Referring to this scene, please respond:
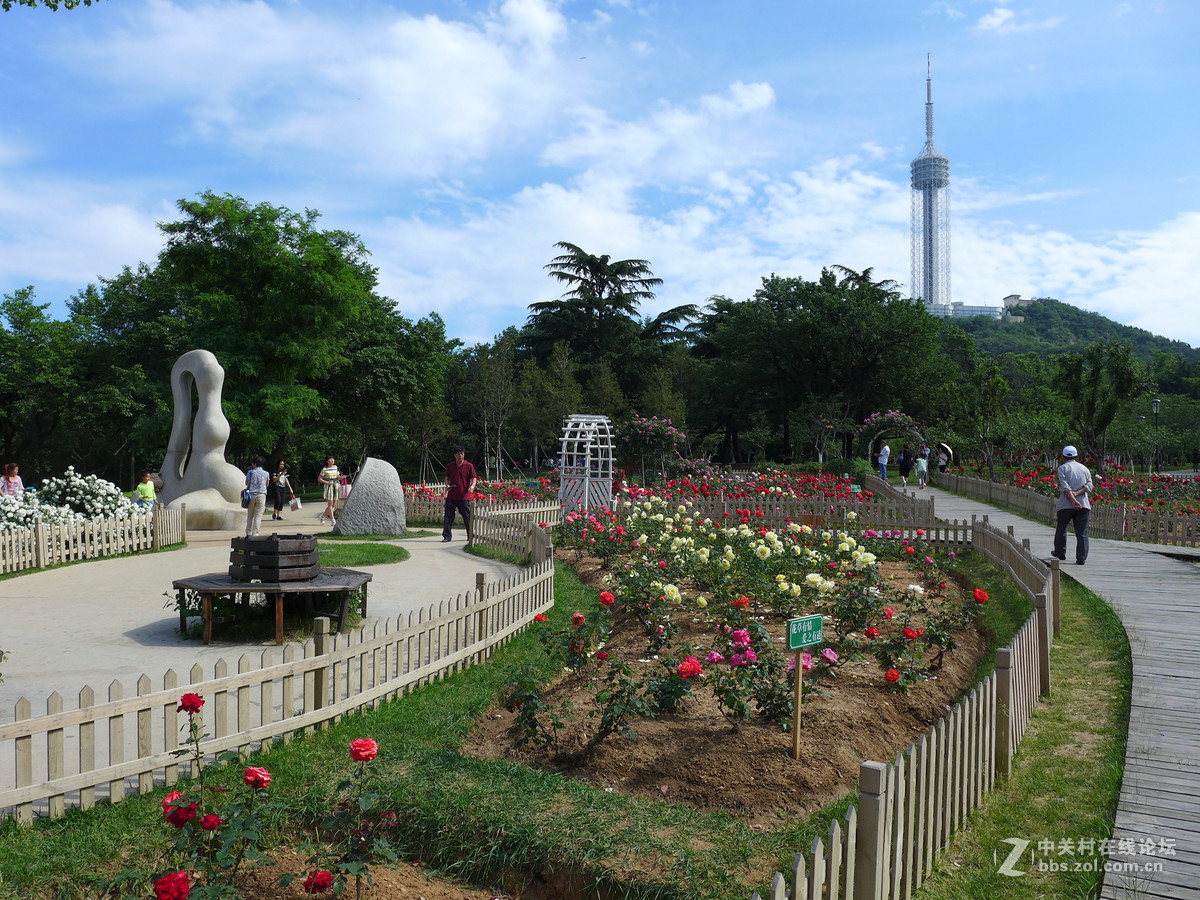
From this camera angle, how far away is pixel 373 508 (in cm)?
1769

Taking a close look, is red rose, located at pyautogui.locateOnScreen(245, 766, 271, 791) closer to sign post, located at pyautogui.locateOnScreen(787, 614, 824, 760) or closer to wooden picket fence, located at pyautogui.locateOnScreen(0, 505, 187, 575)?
sign post, located at pyautogui.locateOnScreen(787, 614, 824, 760)

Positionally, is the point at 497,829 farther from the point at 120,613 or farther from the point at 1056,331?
the point at 1056,331

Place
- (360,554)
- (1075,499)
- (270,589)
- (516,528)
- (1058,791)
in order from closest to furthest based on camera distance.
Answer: (1058,791) < (270,589) < (1075,499) < (360,554) < (516,528)

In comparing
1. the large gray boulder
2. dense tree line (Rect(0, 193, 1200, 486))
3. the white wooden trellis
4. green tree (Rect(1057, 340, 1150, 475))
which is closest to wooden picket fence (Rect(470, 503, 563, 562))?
the white wooden trellis

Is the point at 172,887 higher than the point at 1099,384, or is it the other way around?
the point at 1099,384

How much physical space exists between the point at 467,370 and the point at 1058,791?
50.4 meters

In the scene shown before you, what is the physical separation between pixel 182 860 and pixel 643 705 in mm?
2433

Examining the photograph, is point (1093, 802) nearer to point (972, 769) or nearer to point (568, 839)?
point (972, 769)

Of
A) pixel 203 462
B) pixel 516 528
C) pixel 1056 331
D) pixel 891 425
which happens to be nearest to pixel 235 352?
pixel 203 462

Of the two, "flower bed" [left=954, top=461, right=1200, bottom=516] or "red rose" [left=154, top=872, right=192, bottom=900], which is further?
"flower bed" [left=954, top=461, right=1200, bottom=516]

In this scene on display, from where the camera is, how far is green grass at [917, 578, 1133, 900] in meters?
3.74

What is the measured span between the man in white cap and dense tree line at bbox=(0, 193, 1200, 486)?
18.7 metres

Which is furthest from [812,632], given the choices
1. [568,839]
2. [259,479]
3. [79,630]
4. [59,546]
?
[259,479]

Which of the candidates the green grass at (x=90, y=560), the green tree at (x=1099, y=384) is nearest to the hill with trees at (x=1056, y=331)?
the green tree at (x=1099, y=384)
